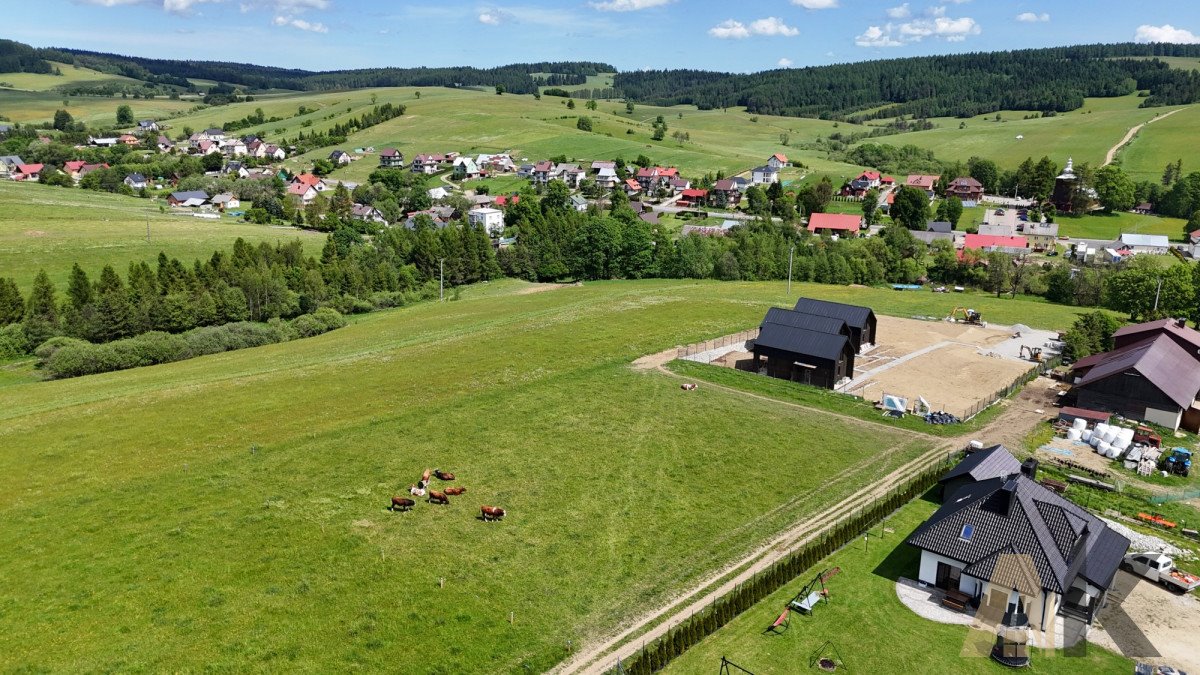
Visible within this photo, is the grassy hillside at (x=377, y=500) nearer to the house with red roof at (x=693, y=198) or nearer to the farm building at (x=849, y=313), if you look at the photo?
the farm building at (x=849, y=313)

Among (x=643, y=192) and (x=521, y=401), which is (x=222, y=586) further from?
(x=643, y=192)

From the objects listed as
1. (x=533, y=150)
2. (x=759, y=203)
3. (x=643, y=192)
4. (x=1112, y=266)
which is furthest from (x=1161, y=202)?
(x=533, y=150)

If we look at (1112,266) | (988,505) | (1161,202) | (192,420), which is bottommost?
(192,420)

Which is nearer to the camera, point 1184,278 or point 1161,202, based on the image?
point 1184,278

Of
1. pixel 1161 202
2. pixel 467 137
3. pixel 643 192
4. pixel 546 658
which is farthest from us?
pixel 467 137

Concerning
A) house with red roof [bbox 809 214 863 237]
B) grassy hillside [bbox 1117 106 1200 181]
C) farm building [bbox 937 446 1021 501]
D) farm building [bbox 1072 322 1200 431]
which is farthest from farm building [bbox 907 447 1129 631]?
grassy hillside [bbox 1117 106 1200 181]

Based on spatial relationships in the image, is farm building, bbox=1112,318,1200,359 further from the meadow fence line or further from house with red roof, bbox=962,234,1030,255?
house with red roof, bbox=962,234,1030,255
